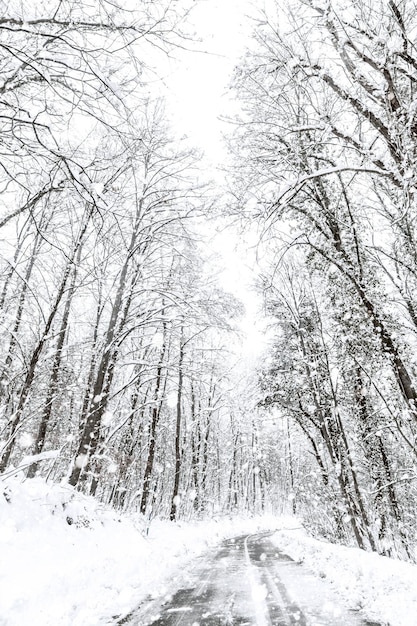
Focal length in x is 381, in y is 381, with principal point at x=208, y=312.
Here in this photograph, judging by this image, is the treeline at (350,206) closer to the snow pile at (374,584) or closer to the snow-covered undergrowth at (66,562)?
the snow pile at (374,584)

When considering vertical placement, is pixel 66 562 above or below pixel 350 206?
below

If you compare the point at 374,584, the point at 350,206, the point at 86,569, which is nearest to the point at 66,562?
the point at 86,569

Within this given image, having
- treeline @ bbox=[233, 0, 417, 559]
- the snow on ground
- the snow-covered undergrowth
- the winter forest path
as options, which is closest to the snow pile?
the snow on ground

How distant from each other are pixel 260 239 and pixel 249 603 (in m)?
4.63

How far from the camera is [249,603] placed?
4855 millimetres

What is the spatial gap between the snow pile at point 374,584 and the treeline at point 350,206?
1.18 m

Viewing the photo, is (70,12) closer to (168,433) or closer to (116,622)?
(116,622)

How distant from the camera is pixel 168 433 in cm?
3166

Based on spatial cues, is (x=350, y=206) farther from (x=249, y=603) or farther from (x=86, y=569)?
(x=86, y=569)

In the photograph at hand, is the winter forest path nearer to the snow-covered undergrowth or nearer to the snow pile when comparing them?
the snow pile

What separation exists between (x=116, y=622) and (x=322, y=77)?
7.04 metres

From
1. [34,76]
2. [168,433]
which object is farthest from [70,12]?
[168,433]

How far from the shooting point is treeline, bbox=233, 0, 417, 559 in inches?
167

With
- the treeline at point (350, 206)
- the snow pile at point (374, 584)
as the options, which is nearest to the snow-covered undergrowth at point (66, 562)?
the snow pile at point (374, 584)
